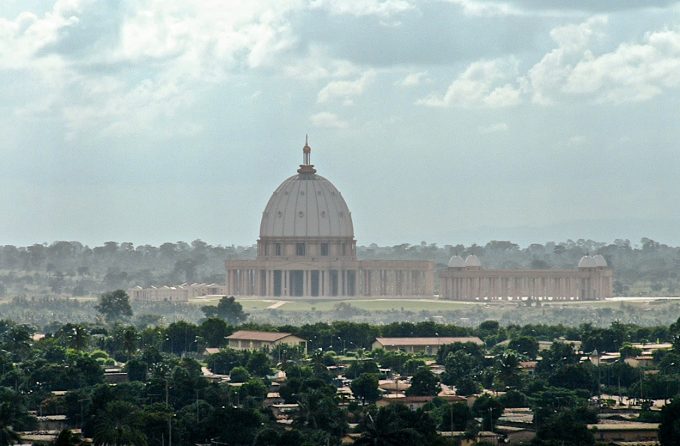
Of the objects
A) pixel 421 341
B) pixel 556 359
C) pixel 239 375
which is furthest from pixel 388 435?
Answer: pixel 421 341

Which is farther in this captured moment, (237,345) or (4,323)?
(4,323)

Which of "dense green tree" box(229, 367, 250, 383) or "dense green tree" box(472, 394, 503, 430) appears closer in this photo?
"dense green tree" box(472, 394, 503, 430)

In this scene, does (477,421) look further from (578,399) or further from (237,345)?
(237,345)

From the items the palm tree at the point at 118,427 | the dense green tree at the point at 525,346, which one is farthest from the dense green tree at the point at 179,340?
the palm tree at the point at 118,427

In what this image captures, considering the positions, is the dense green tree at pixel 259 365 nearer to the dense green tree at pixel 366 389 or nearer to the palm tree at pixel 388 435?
the dense green tree at pixel 366 389

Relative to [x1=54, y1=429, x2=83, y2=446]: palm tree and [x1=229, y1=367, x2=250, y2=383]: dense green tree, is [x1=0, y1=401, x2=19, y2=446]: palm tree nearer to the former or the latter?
[x1=54, y1=429, x2=83, y2=446]: palm tree

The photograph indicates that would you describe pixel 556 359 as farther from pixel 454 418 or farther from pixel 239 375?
pixel 454 418

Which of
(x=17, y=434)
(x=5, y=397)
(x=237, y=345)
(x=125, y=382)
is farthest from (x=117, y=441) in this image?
(x=237, y=345)

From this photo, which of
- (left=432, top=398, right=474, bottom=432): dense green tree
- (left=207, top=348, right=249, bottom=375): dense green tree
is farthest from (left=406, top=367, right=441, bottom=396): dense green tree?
(left=207, top=348, right=249, bottom=375): dense green tree
